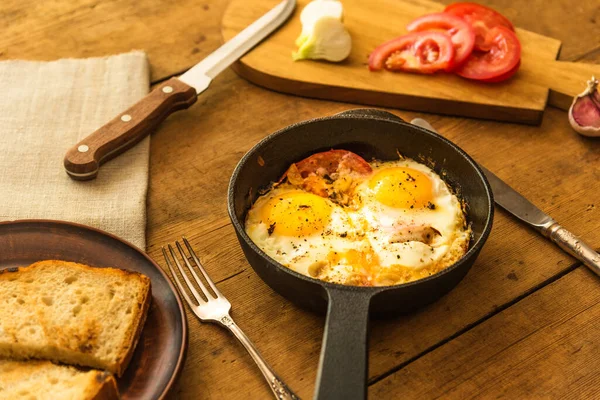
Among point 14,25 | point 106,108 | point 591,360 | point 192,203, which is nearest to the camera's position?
point 591,360

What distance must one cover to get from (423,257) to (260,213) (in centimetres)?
51

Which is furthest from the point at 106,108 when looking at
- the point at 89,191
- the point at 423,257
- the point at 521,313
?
the point at 521,313

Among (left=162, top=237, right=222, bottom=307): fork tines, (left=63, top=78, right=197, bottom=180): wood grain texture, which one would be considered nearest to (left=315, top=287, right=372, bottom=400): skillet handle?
(left=162, top=237, right=222, bottom=307): fork tines

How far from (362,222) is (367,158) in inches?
12.5

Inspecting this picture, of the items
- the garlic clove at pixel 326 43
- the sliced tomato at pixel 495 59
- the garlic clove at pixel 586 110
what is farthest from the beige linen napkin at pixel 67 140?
the garlic clove at pixel 586 110

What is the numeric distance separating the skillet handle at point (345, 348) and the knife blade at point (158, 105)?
1.16 m

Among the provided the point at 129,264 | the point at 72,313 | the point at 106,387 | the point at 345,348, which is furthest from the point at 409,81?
the point at 106,387

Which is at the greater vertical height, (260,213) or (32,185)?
(260,213)

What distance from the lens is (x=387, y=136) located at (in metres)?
2.35

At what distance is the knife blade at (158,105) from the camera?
8.29 ft

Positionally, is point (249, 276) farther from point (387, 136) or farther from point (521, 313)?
point (521, 313)

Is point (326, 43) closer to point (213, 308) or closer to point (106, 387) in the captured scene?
point (213, 308)

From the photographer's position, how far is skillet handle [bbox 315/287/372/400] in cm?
159

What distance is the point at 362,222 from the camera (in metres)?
2.17
